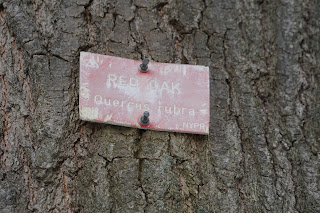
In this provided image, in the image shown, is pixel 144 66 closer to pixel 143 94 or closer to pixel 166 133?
pixel 143 94

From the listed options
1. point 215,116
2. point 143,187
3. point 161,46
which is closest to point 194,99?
point 215,116

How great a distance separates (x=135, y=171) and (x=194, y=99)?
301mm

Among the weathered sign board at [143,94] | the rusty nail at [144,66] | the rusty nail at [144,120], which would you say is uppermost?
the rusty nail at [144,66]

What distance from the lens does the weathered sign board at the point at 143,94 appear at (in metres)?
1.21

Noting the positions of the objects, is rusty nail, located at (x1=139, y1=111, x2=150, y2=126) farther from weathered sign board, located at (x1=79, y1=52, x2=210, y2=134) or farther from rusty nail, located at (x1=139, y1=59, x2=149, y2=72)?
rusty nail, located at (x1=139, y1=59, x2=149, y2=72)

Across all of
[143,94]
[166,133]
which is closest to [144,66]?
[143,94]

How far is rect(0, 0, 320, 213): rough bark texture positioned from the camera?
1.17m

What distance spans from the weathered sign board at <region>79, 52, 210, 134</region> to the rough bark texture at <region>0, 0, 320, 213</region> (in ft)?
0.13

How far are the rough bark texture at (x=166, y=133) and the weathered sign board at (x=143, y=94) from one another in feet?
0.13

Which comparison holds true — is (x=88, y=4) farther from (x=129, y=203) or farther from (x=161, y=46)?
(x=129, y=203)

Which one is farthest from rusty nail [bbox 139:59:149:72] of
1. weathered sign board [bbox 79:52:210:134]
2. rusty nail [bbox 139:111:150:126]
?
rusty nail [bbox 139:111:150:126]

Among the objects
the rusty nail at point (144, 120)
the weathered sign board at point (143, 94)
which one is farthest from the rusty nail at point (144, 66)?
the rusty nail at point (144, 120)

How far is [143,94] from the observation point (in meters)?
1.25

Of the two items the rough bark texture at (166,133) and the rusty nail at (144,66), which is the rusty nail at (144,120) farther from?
the rusty nail at (144,66)
